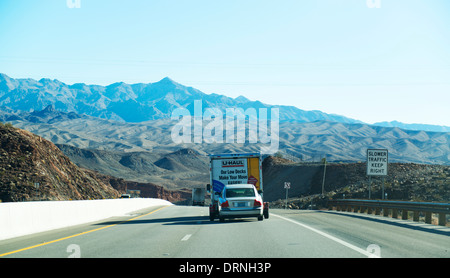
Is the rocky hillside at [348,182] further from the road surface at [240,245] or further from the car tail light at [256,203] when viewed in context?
the road surface at [240,245]

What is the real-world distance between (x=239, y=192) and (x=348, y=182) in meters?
62.3

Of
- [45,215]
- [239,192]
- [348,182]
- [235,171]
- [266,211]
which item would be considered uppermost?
[235,171]

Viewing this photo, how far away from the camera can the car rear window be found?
21109 mm

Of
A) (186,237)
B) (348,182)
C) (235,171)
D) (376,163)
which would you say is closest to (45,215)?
(186,237)

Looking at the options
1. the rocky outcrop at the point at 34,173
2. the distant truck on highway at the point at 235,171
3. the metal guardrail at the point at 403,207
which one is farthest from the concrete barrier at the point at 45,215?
the rocky outcrop at the point at 34,173

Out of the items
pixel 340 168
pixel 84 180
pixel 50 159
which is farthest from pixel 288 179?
pixel 50 159

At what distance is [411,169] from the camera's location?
79.6 m

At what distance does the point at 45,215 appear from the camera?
18.9 meters

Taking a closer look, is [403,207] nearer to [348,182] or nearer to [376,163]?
[376,163]

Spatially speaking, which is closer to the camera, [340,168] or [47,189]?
[47,189]

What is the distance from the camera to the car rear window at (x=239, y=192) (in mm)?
21109
